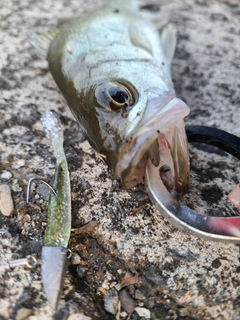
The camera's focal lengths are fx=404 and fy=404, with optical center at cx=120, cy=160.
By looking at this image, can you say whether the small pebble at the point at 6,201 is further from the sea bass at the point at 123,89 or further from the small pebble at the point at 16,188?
the sea bass at the point at 123,89

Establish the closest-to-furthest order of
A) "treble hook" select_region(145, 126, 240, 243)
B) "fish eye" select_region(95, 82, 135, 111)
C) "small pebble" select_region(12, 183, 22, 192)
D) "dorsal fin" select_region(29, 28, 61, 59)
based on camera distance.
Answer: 1. "treble hook" select_region(145, 126, 240, 243)
2. "fish eye" select_region(95, 82, 135, 111)
3. "small pebble" select_region(12, 183, 22, 192)
4. "dorsal fin" select_region(29, 28, 61, 59)

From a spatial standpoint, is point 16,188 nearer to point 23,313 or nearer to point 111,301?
point 23,313

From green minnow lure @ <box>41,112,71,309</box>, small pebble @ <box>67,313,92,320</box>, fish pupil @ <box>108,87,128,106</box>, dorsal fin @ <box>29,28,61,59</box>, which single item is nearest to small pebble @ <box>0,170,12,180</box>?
green minnow lure @ <box>41,112,71,309</box>

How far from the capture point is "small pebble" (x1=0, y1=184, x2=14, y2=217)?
2.02 m

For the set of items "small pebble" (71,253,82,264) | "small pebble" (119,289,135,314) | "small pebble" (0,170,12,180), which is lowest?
"small pebble" (119,289,135,314)

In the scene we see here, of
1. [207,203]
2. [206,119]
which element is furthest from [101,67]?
[207,203]

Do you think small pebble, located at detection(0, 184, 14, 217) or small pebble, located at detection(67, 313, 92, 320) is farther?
small pebble, located at detection(0, 184, 14, 217)

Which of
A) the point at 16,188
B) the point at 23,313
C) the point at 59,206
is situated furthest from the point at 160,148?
the point at 23,313

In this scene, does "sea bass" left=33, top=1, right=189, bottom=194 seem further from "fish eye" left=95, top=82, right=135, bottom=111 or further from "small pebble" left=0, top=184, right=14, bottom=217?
"small pebble" left=0, top=184, right=14, bottom=217

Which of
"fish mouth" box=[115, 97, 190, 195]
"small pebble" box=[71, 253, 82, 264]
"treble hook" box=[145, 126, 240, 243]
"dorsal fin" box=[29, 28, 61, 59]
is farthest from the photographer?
"dorsal fin" box=[29, 28, 61, 59]

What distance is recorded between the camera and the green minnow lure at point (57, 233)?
68.2 inches

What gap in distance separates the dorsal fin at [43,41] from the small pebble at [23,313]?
188 centimetres

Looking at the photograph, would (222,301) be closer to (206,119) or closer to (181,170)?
(181,170)

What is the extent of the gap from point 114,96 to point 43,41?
1.26 metres
